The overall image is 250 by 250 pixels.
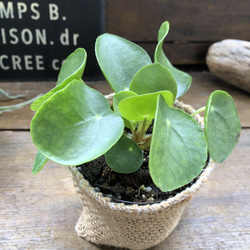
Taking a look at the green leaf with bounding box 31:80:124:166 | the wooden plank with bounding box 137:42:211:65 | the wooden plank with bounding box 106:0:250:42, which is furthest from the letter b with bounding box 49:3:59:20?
the green leaf with bounding box 31:80:124:166

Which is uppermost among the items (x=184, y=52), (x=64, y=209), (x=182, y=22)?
(x=182, y=22)

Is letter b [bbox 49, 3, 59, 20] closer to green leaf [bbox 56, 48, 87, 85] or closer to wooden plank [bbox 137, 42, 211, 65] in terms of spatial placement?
wooden plank [bbox 137, 42, 211, 65]

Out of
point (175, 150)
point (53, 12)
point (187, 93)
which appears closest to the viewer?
point (175, 150)

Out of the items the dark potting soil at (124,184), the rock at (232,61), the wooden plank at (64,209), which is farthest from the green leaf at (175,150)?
the rock at (232,61)

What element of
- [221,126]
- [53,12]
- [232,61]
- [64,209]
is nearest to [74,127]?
[221,126]

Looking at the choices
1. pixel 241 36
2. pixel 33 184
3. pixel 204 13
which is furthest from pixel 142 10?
pixel 33 184

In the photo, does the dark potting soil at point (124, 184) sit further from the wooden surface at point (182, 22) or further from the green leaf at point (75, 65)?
the wooden surface at point (182, 22)

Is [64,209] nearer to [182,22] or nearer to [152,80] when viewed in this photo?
[152,80]
